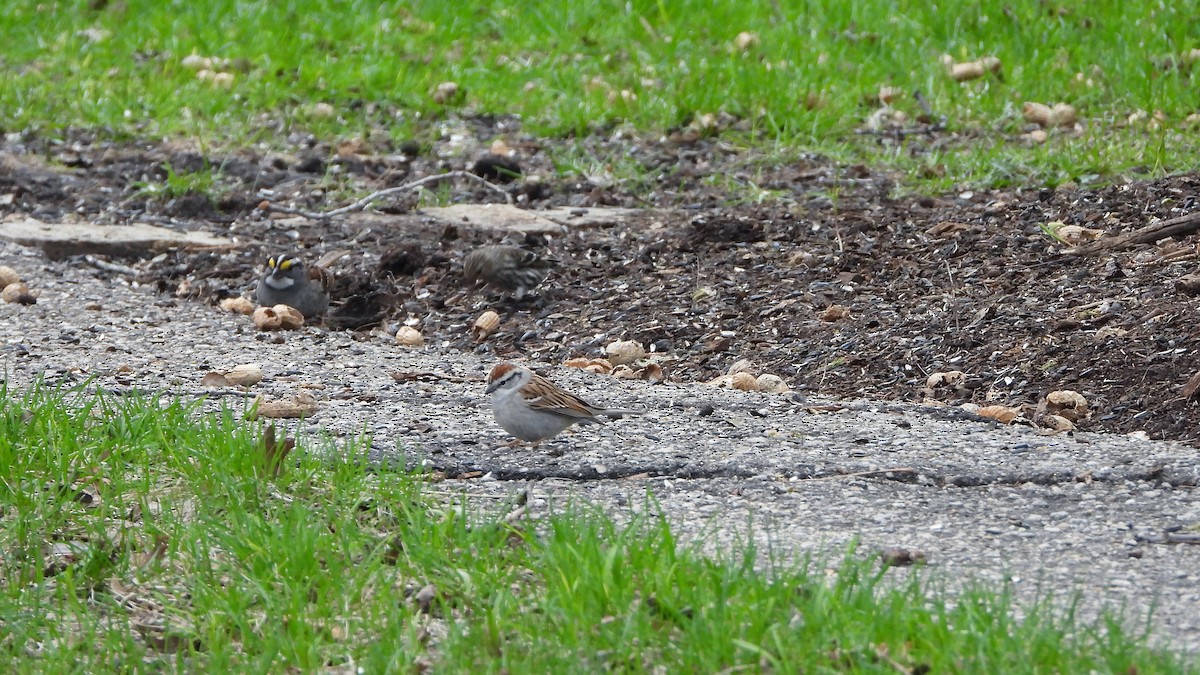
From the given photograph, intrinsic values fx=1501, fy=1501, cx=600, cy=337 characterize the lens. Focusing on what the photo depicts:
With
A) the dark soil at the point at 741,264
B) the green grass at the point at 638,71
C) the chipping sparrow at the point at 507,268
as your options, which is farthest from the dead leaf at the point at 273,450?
the green grass at the point at 638,71

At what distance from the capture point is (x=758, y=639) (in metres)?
3.06

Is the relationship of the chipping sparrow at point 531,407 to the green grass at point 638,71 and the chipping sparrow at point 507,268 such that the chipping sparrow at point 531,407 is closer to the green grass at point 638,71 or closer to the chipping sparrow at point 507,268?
the chipping sparrow at point 507,268

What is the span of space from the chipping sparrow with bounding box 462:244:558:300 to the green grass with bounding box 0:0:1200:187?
2272 mm

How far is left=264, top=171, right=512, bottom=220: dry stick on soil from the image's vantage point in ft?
27.1

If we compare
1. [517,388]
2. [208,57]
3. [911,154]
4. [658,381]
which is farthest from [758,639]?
[208,57]

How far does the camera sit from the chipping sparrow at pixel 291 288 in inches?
261

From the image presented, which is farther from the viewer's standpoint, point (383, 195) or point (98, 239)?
point (383, 195)

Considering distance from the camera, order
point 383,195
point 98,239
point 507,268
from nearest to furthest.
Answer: point 507,268 → point 98,239 → point 383,195

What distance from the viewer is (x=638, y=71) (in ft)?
33.5

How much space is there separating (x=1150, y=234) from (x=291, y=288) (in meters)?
3.67

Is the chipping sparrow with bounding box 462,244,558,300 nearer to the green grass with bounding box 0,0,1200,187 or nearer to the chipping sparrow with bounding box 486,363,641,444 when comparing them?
the chipping sparrow with bounding box 486,363,641,444

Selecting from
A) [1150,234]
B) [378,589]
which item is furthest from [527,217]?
[378,589]

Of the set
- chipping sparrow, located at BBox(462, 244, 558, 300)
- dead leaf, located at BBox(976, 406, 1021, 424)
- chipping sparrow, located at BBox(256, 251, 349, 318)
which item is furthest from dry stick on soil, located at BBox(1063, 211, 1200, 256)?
chipping sparrow, located at BBox(256, 251, 349, 318)

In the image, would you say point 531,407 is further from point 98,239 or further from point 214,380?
point 98,239
